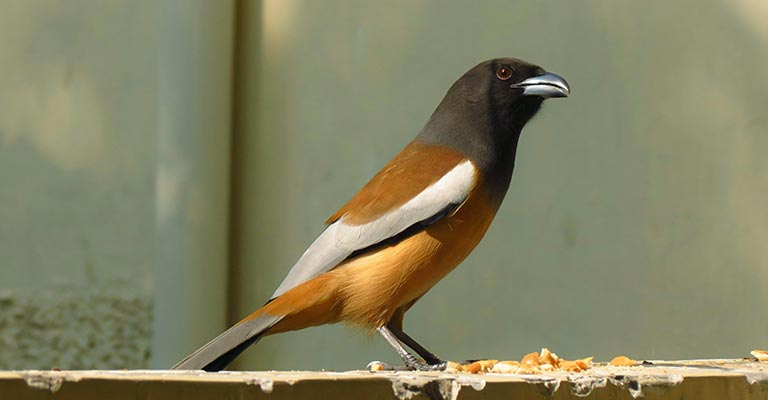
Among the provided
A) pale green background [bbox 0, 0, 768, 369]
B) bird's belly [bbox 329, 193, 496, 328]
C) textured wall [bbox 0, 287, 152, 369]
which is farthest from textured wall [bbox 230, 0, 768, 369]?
bird's belly [bbox 329, 193, 496, 328]

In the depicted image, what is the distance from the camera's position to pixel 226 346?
11.0 feet

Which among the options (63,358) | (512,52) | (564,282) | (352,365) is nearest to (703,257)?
(564,282)

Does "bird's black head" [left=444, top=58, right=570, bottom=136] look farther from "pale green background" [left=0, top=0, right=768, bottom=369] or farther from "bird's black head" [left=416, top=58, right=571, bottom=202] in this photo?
"pale green background" [left=0, top=0, right=768, bottom=369]

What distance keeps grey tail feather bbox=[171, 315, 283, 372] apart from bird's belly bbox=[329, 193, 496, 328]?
263 mm

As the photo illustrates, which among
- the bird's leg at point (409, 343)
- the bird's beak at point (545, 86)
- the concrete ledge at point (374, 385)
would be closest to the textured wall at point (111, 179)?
the bird's leg at point (409, 343)

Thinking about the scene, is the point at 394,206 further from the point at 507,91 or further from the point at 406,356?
the point at 507,91

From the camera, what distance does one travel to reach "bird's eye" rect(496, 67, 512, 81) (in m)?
4.08

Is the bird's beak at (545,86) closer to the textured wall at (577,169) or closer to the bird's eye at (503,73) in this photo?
the bird's eye at (503,73)

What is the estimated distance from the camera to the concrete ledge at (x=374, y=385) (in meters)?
1.77

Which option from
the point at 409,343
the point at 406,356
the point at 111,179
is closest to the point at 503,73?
the point at 409,343

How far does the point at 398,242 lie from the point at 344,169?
2535 mm

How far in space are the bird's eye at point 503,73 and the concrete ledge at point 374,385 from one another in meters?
1.55

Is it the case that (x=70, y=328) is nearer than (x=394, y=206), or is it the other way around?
(x=394, y=206)

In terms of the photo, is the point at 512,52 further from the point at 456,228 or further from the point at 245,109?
the point at 456,228
